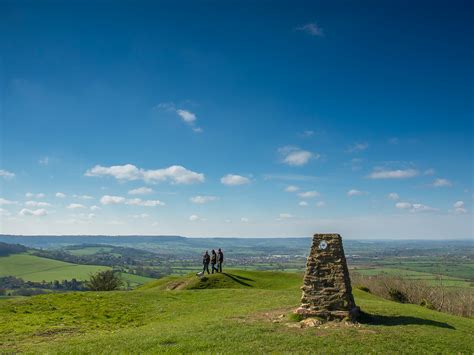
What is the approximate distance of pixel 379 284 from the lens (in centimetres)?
6444

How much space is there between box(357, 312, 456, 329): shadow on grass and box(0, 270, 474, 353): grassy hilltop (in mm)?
60

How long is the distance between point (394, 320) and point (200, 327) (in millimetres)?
12030

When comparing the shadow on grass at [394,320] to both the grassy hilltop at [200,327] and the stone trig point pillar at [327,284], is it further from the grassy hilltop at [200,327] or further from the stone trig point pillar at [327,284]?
the stone trig point pillar at [327,284]

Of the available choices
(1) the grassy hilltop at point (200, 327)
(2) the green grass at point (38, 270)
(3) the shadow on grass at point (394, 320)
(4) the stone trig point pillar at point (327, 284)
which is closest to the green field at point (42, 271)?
(2) the green grass at point (38, 270)

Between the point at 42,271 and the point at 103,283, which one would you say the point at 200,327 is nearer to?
the point at 103,283

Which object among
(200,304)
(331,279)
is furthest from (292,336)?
(200,304)

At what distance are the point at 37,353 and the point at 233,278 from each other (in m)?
31.2

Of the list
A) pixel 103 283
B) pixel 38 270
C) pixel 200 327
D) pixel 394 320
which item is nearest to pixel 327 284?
pixel 394 320

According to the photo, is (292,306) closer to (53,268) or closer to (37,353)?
(37,353)

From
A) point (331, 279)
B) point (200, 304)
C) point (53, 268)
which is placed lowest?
point (53, 268)

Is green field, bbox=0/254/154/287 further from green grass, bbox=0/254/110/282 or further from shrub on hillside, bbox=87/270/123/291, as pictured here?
shrub on hillside, bbox=87/270/123/291

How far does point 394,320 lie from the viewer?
72.4 feet

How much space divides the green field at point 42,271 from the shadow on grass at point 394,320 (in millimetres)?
99571

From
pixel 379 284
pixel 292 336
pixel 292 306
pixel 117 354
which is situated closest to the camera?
pixel 117 354
